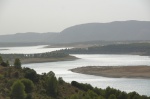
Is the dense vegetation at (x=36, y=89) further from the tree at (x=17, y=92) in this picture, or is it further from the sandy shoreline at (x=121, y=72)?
the sandy shoreline at (x=121, y=72)

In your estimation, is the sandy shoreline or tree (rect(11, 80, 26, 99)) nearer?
tree (rect(11, 80, 26, 99))

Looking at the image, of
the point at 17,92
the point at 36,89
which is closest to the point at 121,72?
the point at 36,89

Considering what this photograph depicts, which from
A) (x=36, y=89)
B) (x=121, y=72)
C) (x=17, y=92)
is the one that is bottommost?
(x=121, y=72)

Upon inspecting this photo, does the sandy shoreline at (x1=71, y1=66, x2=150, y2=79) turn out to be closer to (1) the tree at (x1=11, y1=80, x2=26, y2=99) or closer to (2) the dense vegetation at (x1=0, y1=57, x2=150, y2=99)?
(2) the dense vegetation at (x1=0, y1=57, x2=150, y2=99)

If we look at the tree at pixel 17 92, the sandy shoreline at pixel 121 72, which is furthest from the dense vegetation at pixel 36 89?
the sandy shoreline at pixel 121 72

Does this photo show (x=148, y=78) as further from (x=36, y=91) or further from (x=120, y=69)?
(x=36, y=91)

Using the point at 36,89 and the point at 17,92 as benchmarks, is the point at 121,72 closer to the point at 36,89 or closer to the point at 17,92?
the point at 36,89

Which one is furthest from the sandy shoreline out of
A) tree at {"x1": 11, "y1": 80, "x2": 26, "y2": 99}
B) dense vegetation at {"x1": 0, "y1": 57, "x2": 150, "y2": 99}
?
tree at {"x1": 11, "y1": 80, "x2": 26, "y2": 99}

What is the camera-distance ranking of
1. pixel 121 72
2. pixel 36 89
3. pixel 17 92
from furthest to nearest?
pixel 121 72 → pixel 36 89 → pixel 17 92

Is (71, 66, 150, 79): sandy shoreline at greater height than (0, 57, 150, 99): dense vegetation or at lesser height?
lesser

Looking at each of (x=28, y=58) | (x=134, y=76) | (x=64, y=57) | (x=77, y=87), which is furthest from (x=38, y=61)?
(x=77, y=87)

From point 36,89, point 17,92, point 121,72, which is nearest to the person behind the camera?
point 17,92
